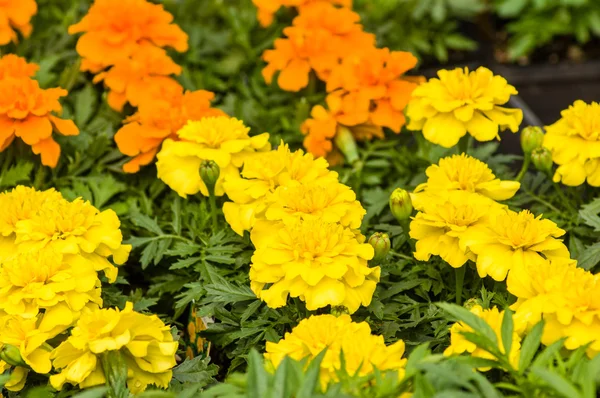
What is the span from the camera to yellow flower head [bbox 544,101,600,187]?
1.58m

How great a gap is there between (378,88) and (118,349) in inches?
35.0

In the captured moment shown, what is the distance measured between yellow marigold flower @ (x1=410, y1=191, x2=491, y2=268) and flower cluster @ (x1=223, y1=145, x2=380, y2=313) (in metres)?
0.10

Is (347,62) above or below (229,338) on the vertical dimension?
above

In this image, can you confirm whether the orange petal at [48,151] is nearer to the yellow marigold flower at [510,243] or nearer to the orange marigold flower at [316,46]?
the orange marigold flower at [316,46]

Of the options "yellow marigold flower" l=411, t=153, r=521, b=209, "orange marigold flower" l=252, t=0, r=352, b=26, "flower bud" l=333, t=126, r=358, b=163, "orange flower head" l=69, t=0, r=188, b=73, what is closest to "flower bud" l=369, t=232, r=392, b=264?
"yellow marigold flower" l=411, t=153, r=521, b=209

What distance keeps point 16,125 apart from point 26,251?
0.41m

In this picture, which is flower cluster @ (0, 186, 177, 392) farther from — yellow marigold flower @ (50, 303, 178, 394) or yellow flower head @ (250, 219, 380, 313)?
yellow flower head @ (250, 219, 380, 313)

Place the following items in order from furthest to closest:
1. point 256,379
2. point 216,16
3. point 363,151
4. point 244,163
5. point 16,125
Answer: point 216,16, point 363,151, point 16,125, point 244,163, point 256,379

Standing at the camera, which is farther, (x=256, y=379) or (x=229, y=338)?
(x=229, y=338)

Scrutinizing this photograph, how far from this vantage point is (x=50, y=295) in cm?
126

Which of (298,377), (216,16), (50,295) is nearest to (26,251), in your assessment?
(50,295)

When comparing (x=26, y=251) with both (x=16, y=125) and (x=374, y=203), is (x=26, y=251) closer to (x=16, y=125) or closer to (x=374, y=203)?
(x=16, y=125)

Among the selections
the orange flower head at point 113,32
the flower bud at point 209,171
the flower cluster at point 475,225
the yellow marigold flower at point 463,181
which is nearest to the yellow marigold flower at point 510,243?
the flower cluster at point 475,225

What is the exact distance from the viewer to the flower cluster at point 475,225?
51.6 inches
